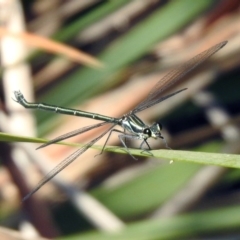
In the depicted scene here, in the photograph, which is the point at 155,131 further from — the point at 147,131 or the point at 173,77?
Answer: the point at 173,77

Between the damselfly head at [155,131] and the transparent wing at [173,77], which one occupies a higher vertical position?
the transparent wing at [173,77]

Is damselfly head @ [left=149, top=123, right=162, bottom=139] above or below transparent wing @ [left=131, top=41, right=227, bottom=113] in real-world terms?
below

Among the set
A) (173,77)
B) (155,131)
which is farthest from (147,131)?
(173,77)

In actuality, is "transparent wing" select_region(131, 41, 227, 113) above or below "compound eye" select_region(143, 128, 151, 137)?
above

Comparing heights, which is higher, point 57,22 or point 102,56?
point 57,22

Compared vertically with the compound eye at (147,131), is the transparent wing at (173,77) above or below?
above

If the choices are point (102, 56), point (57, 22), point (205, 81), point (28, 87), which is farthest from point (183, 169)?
point (57, 22)

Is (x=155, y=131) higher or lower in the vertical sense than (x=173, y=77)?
lower

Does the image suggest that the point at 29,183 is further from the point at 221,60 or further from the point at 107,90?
the point at 221,60

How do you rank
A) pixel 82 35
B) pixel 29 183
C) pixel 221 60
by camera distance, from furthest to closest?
pixel 82 35 < pixel 221 60 < pixel 29 183

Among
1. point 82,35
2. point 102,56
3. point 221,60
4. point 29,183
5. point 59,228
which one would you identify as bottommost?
point 59,228

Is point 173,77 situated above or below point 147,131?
above
